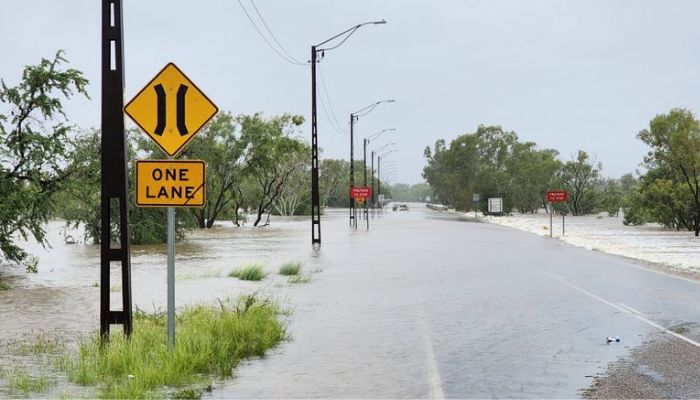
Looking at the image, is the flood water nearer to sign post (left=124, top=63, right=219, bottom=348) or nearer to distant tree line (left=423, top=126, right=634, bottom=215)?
sign post (left=124, top=63, right=219, bottom=348)

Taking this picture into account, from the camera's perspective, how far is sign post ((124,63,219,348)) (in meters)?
9.20

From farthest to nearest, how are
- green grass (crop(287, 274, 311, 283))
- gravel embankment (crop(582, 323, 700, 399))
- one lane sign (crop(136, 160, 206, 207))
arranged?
green grass (crop(287, 274, 311, 283)) → one lane sign (crop(136, 160, 206, 207)) → gravel embankment (crop(582, 323, 700, 399))

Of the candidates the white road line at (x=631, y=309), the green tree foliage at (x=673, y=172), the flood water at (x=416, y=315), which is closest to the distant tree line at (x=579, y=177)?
the green tree foliage at (x=673, y=172)

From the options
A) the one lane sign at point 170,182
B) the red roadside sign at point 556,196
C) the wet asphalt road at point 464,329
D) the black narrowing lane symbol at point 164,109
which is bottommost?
the wet asphalt road at point 464,329

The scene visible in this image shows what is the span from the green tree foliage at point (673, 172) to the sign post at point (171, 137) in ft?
152

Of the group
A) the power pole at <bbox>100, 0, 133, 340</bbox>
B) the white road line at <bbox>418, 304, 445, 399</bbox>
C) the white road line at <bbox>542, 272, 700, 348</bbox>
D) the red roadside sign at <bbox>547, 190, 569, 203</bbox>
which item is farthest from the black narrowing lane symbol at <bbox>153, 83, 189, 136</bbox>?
the red roadside sign at <bbox>547, 190, 569, 203</bbox>

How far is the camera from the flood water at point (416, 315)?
332 inches

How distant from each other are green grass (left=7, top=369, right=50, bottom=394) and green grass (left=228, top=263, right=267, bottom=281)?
1257cm

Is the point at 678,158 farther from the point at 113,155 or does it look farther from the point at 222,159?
the point at 113,155

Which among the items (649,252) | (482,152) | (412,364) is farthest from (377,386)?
(482,152)

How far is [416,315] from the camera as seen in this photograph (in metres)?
13.7

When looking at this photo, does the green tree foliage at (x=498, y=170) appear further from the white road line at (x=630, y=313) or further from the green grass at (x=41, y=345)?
the green grass at (x=41, y=345)

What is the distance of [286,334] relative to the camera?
11641 mm

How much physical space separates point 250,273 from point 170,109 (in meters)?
11.9
